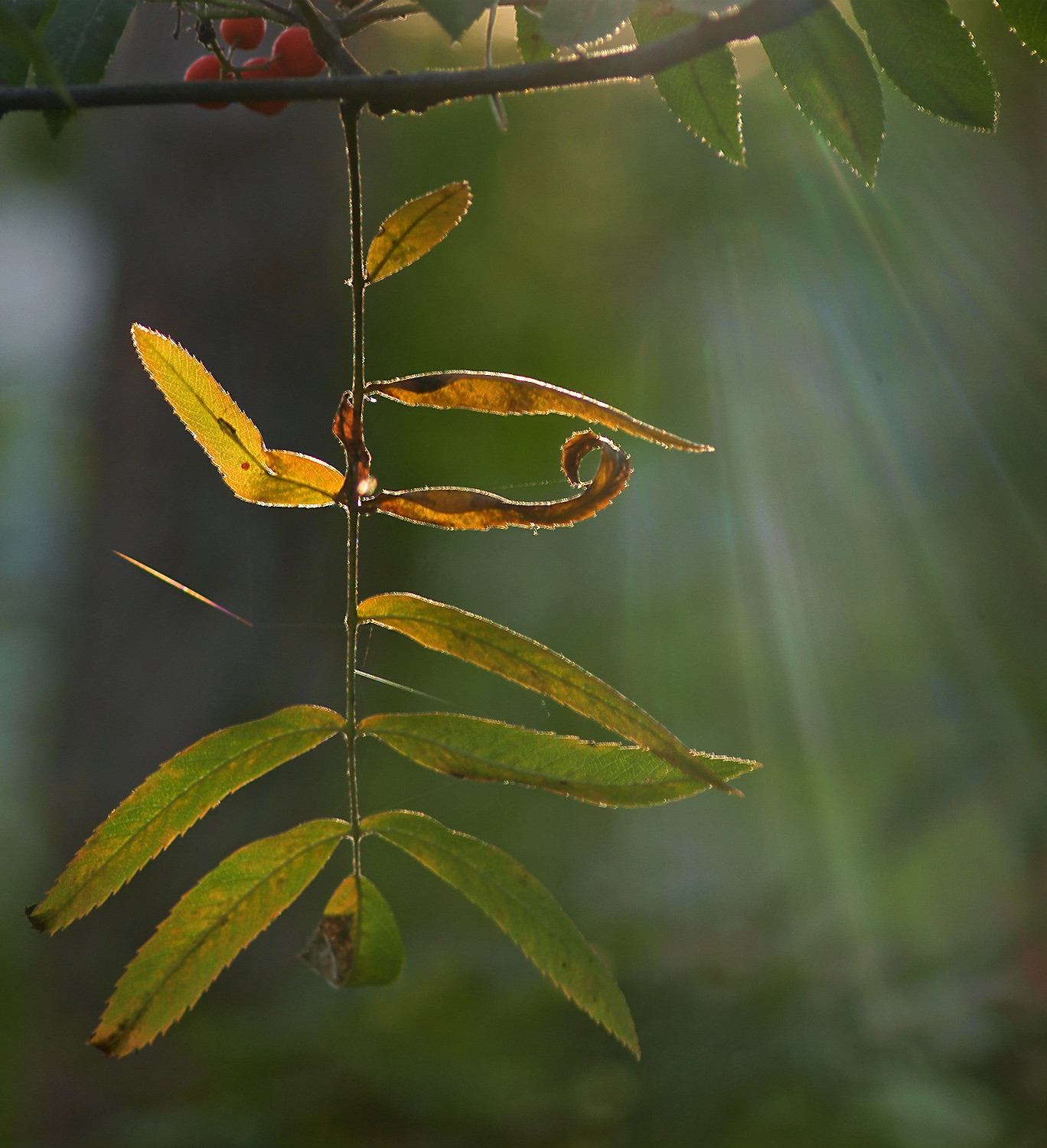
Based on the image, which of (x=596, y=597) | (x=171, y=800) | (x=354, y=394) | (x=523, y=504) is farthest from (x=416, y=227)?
(x=596, y=597)

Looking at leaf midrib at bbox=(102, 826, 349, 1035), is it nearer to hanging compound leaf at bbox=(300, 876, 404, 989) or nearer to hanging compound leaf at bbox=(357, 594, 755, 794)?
hanging compound leaf at bbox=(300, 876, 404, 989)

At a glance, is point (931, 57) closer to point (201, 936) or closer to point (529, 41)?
point (529, 41)

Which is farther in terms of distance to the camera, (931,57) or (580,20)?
(931,57)

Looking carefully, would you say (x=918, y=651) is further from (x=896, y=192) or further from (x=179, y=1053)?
(x=179, y=1053)

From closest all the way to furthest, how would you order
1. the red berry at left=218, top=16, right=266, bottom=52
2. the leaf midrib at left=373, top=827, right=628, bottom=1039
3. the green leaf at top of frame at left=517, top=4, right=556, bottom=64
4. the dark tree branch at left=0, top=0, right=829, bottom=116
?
the dark tree branch at left=0, top=0, right=829, bottom=116 → the leaf midrib at left=373, top=827, right=628, bottom=1039 → the green leaf at top of frame at left=517, top=4, right=556, bottom=64 → the red berry at left=218, top=16, right=266, bottom=52

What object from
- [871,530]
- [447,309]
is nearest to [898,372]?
[871,530]

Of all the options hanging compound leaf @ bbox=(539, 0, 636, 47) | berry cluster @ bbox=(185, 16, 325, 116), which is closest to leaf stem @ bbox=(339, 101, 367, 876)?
hanging compound leaf @ bbox=(539, 0, 636, 47)
